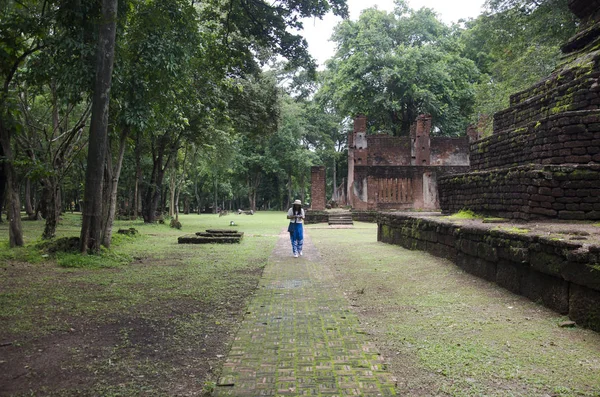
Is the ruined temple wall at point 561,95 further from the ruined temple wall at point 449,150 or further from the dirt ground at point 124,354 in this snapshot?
the ruined temple wall at point 449,150

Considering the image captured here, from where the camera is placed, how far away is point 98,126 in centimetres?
813

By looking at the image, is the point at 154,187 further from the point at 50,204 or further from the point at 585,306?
the point at 585,306

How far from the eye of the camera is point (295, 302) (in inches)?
204

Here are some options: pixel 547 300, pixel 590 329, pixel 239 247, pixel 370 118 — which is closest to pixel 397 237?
pixel 239 247

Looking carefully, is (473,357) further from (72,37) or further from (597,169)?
(72,37)

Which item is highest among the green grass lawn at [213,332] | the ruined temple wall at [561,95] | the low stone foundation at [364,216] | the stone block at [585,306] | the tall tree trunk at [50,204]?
the ruined temple wall at [561,95]

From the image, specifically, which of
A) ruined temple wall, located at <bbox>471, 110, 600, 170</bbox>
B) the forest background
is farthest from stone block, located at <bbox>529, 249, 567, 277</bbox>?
the forest background

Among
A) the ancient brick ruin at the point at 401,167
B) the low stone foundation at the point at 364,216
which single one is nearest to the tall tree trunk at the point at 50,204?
the ancient brick ruin at the point at 401,167

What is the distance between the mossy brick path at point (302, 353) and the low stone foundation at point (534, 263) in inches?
82.4

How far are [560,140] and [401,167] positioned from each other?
1596cm

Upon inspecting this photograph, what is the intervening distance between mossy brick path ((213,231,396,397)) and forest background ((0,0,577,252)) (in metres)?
5.38

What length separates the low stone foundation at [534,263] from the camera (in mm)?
3895

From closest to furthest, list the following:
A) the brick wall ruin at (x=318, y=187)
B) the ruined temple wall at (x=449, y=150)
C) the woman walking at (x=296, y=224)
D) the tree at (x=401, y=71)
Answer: the woman walking at (x=296, y=224) → the brick wall ruin at (x=318, y=187) → the tree at (x=401, y=71) → the ruined temple wall at (x=449, y=150)

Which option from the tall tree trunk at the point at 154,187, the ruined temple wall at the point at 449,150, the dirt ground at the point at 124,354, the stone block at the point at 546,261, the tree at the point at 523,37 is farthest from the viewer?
the ruined temple wall at the point at 449,150
